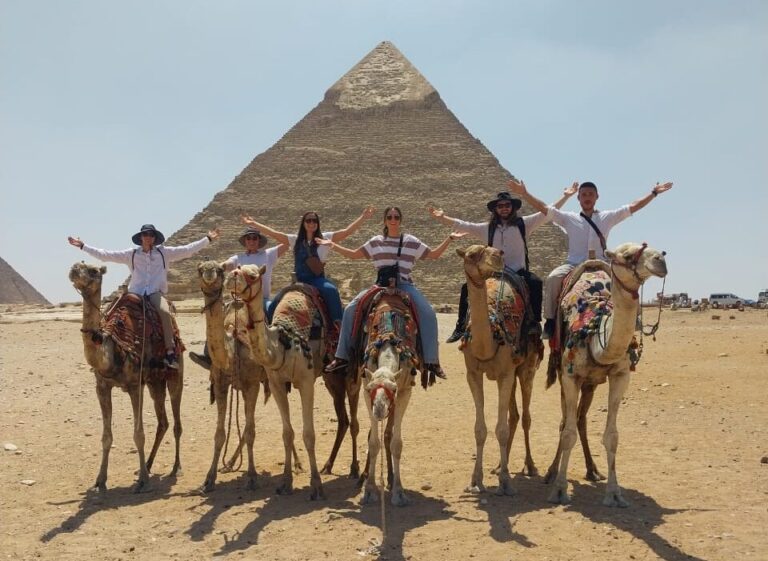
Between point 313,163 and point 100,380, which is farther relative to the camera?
point 313,163

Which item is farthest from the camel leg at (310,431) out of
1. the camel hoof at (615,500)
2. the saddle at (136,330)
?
the camel hoof at (615,500)

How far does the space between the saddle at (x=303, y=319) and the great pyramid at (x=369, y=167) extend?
70.7m

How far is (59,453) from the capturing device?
6516 millimetres

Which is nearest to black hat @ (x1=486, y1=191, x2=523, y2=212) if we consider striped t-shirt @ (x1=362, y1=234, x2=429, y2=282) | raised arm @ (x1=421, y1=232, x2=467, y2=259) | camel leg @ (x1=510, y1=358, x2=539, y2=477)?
raised arm @ (x1=421, y1=232, x2=467, y2=259)

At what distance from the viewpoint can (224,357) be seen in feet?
17.3

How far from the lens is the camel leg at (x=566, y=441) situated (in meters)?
4.91

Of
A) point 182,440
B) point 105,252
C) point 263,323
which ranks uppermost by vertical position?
point 105,252

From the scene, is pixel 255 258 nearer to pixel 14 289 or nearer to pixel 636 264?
pixel 636 264

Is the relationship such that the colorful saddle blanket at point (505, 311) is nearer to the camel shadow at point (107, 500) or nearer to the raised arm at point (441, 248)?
the raised arm at point (441, 248)

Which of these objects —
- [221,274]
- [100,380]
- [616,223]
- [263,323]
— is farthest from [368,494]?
[616,223]

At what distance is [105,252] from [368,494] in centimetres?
277

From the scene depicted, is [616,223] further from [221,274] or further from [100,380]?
[100,380]

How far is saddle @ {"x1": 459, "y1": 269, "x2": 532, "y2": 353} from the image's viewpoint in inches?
204

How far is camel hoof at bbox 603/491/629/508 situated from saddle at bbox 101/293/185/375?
320 cm
